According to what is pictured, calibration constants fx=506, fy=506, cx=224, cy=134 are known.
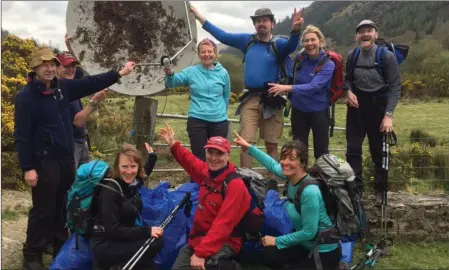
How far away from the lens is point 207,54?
6.12m

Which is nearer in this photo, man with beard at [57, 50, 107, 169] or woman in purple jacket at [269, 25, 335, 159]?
man with beard at [57, 50, 107, 169]

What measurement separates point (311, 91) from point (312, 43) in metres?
0.58

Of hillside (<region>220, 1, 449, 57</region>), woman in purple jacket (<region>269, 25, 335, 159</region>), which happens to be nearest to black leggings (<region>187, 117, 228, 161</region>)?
woman in purple jacket (<region>269, 25, 335, 159</region>)

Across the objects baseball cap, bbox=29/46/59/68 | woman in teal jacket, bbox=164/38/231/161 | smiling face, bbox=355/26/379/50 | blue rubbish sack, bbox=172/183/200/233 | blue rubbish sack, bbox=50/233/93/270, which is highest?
smiling face, bbox=355/26/379/50

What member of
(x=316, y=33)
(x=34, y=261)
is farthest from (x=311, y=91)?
(x=34, y=261)

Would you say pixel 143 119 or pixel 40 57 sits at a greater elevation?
pixel 40 57

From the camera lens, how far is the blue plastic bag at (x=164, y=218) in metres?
5.28

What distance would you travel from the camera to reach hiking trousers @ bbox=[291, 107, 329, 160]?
6.16 m

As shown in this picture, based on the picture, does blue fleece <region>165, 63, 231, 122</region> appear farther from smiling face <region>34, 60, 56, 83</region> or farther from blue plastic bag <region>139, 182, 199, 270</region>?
smiling face <region>34, 60, 56, 83</region>

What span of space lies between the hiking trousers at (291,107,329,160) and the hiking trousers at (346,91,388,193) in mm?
364

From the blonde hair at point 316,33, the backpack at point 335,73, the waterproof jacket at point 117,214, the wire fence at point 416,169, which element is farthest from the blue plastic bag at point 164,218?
the wire fence at point 416,169

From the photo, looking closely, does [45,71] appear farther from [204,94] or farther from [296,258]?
[296,258]

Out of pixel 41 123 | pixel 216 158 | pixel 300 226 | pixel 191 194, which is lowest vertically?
pixel 300 226

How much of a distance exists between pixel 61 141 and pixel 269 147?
280 cm
